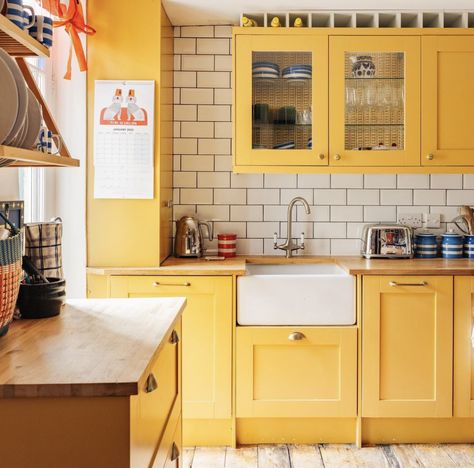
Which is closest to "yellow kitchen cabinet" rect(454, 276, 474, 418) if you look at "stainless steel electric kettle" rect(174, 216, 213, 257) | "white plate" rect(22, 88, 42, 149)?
"stainless steel electric kettle" rect(174, 216, 213, 257)

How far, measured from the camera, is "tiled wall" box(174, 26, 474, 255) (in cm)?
345

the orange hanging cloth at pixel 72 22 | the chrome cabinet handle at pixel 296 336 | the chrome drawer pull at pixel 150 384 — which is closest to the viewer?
the chrome drawer pull at pixel 150 384

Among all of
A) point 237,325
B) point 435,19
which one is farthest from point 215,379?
point 435,19

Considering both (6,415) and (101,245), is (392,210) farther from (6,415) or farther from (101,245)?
(6,415)

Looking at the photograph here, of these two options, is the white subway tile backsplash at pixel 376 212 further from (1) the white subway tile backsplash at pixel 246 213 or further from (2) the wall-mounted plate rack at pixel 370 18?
(2) the wall-mounted plate rack at pixel 370 18

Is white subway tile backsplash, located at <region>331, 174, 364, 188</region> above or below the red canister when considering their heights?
above

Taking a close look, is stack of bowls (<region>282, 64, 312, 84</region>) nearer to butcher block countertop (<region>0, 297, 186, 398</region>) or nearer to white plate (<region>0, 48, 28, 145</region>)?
butcher block countertop (<region>0, 297, 186, 398</region>)

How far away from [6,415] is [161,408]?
563 millimetres

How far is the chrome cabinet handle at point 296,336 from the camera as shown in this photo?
2867 millimetres

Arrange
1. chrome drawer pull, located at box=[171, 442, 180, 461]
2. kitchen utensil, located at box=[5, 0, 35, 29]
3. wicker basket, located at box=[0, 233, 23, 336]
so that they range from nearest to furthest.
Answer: wicker basket, located at box=[0, 233, 23, 336] → kitchen utensil, located at box=[5, 0, 35, 29] → chrome drawer pull, located at box=[171, 442, 180, 461]

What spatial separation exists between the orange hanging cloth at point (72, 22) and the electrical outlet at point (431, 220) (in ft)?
6.87

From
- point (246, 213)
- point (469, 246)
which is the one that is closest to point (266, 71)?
point (246, 213)

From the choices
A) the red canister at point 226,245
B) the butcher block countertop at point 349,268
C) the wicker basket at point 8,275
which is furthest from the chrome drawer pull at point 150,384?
the red canister at point 226,245

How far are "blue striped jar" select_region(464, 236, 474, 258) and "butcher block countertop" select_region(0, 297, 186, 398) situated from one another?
2.03 meters
